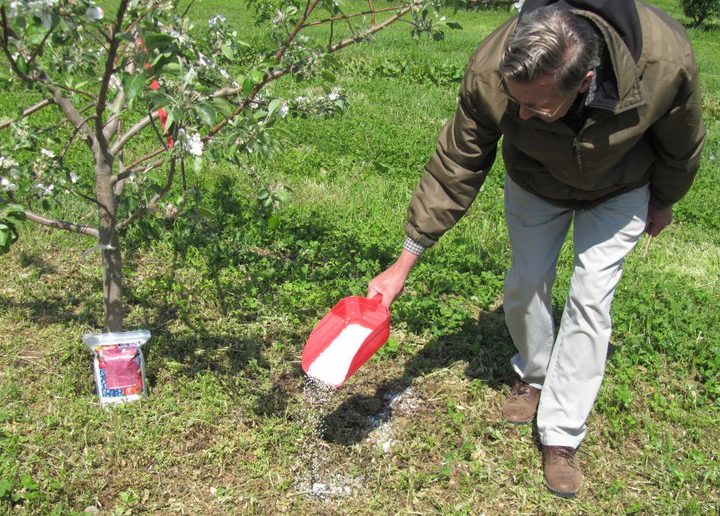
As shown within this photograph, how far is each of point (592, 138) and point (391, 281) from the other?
0.85 metres

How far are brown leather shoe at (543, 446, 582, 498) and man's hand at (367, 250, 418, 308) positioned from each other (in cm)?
86

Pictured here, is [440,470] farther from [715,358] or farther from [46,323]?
[46,323]

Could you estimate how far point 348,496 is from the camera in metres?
2.91

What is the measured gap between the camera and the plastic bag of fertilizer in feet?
9.98

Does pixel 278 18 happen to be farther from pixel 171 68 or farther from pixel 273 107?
pixel 171 68

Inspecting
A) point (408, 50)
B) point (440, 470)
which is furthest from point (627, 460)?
point (408, 50)

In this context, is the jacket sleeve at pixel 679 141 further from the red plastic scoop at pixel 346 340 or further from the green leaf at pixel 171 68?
the green leaf at pixel 171 68

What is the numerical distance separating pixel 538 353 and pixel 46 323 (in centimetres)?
222

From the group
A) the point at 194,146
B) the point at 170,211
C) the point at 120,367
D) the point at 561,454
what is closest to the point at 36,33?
the point at 194,146

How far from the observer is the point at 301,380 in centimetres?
346

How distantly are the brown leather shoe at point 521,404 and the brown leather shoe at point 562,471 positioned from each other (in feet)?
0.87

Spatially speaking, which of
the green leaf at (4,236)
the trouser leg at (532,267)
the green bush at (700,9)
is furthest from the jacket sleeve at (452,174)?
the green bush at (700,9)

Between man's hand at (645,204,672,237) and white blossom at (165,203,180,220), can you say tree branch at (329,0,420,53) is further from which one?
man's hand at (645,204,672,237)

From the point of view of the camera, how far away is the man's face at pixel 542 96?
2.22 m
